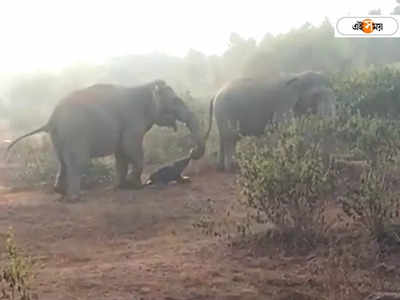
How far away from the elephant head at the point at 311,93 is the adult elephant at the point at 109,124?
215cm

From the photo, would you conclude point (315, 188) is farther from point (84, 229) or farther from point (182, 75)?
point (182, 75)

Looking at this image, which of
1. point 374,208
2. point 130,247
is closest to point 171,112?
point 130,247

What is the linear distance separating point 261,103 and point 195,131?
1825 millimetres

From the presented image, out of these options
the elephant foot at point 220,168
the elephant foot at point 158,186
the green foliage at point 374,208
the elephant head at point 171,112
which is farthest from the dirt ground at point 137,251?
the elephant foot at point 220,168

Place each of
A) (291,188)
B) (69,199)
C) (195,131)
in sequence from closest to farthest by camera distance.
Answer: (291,188)
(69,199)
(195,131)

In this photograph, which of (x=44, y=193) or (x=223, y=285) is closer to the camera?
(x=223, y=285)

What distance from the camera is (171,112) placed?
10.1 metres

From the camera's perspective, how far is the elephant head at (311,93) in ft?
35.6

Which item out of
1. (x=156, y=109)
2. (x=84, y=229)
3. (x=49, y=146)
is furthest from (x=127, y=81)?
(x=84, y=229)

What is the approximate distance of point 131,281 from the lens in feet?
14.5

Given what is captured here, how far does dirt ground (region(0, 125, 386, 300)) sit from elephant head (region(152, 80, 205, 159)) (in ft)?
2.91

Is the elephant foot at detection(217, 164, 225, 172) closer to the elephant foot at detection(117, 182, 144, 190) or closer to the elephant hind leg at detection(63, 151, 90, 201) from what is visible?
the elephant foot at detection(117, 182, 144, 190)

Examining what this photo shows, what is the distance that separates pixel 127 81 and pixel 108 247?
42305mm

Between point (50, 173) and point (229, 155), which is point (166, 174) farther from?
point (50, 173)
